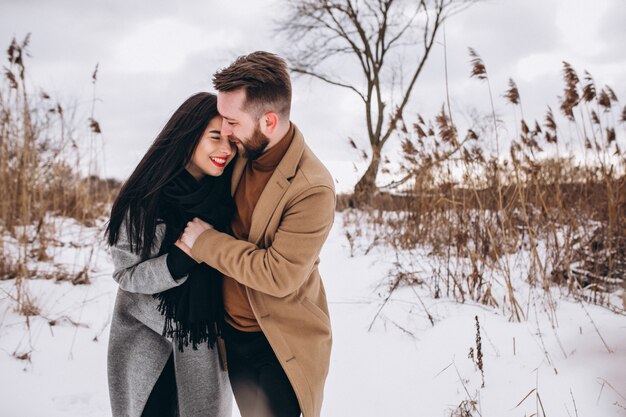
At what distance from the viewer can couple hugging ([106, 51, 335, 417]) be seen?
1433 mm

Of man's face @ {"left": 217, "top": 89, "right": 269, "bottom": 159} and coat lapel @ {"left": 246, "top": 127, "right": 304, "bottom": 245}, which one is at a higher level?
man's face @ {"left": 217, "top": 89, "right": 269, "bottom": 159}

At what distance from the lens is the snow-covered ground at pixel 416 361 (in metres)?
2.00

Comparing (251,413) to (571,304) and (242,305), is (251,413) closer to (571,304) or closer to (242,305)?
(242,305)

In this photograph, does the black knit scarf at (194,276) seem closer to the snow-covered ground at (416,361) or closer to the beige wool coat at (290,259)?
the beige wool coat at (290,259)

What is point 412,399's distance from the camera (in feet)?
7.29

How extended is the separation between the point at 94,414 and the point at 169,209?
1.37 m

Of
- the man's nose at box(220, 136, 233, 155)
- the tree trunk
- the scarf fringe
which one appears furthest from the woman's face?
the tree trunk

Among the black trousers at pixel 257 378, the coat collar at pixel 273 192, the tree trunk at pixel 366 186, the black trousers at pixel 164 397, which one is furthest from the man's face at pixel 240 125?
the tree trunk at pixel 366 186

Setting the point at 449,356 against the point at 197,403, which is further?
the point at 449,356

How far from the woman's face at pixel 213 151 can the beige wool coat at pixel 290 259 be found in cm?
24

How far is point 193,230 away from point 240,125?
0.41 metres

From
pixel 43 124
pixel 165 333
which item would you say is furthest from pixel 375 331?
pixel 43 124

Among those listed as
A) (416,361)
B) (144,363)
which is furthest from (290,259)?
(416,361)

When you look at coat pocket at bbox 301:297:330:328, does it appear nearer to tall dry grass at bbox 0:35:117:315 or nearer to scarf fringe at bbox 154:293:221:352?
scarf fringe at bbox 154:293:221:352
